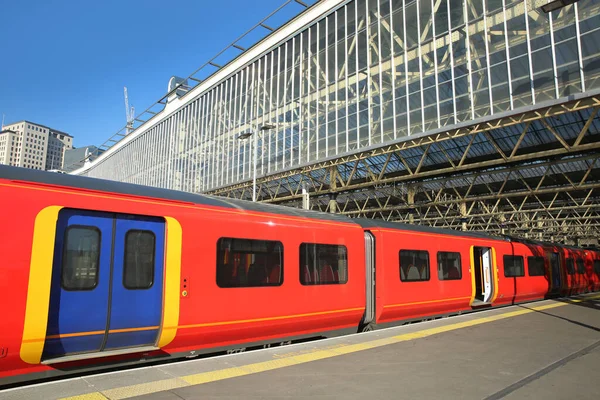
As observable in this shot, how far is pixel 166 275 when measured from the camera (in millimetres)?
6484

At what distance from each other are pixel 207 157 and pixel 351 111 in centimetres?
1797

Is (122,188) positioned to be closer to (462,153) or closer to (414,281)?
(414,281)

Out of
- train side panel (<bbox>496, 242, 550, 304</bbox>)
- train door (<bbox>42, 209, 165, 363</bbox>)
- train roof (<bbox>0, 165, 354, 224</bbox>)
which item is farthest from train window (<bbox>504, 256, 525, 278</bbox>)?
train door (<bbox>42, 209, 165, 363</bbox>)

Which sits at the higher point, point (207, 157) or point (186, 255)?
point (207, 157)

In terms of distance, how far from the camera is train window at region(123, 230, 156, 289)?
20.2 ft

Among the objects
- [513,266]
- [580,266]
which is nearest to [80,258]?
[513,266]

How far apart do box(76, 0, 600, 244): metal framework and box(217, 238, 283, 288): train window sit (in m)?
15.2

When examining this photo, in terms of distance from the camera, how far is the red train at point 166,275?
17.3 feet

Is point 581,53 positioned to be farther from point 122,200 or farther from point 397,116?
point 122,200

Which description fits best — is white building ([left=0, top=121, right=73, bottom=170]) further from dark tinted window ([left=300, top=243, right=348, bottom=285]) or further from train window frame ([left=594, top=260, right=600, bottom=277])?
dark tinted window ([left=300, top=243, right=348, bottom=285])

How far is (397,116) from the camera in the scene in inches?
902

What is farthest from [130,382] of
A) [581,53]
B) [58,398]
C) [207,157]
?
[207,157]

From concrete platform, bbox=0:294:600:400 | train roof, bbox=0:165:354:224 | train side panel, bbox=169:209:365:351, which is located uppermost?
train roof, bbox=0:165:354:224

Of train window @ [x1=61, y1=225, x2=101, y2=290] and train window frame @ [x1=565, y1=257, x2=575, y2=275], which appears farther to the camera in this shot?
train window frame @ [x1=565, y1=257, x2=575, y2=275]
